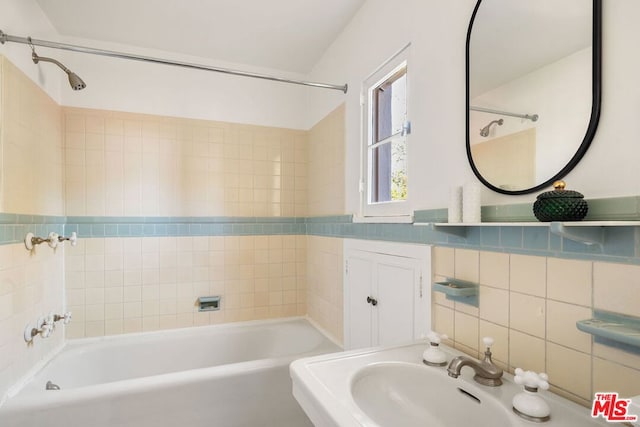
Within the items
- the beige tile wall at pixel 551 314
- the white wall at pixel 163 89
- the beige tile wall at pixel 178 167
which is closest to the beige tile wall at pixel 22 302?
the beige tile wall at pixel 178 167

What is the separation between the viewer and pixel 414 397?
42.6 inches

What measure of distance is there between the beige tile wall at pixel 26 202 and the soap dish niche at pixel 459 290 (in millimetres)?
1932

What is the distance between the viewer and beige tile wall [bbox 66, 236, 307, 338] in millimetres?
2400

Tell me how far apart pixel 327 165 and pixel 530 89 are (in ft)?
5.39

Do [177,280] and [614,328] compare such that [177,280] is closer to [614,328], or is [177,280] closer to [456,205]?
[456,205]

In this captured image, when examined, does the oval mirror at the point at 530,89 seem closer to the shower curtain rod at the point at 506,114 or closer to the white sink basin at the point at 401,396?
the shower curtain rod at the point at 506,114

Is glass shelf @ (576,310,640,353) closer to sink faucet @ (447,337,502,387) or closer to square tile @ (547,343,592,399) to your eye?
square tile @ (547,343,592,399)

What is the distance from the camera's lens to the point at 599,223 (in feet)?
2.35

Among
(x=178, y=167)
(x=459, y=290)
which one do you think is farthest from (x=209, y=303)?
(x=459, y=290)

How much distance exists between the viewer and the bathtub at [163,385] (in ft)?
5.18

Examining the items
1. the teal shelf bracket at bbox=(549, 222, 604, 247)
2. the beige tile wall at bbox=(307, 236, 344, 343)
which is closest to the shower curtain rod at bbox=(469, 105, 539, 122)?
the teal shelf bracket at bbox=(549, 222, 604, 247)

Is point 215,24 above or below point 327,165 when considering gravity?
above

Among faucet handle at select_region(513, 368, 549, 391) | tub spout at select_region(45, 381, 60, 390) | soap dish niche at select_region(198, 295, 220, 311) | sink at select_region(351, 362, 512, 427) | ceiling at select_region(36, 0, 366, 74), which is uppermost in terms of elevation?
ceiling at select_region(36, 0, 366, 74)

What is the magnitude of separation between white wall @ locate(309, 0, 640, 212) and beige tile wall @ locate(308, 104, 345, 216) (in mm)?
99
